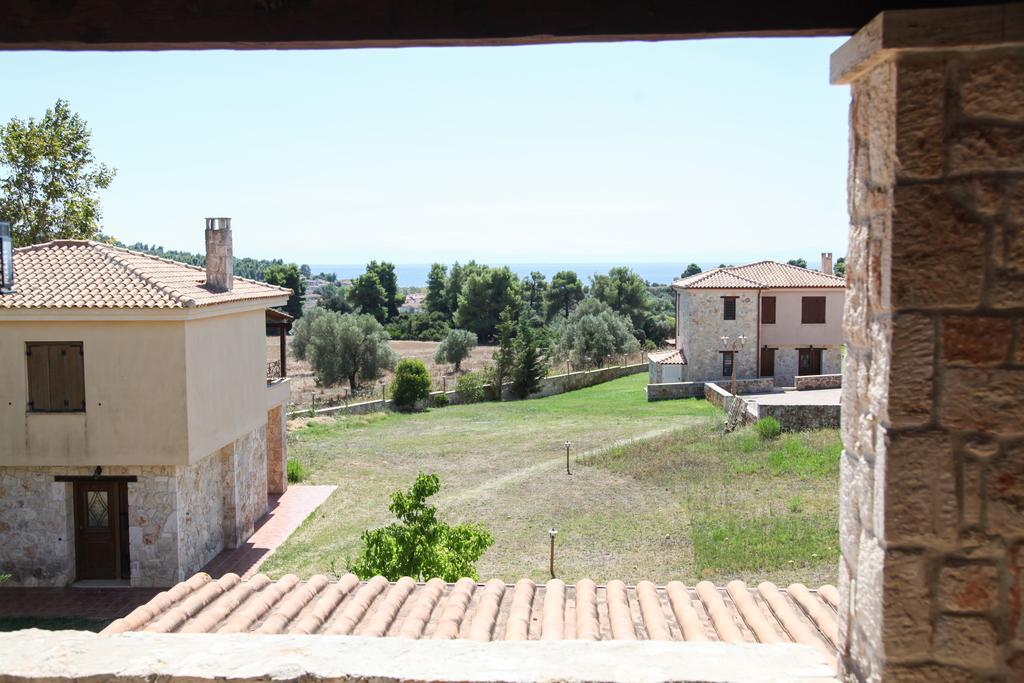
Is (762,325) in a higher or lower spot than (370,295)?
lower

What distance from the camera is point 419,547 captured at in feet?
38.3

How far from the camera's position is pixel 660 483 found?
21188 mm

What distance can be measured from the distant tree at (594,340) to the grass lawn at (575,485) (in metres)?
14.2

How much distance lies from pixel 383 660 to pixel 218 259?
628 inches

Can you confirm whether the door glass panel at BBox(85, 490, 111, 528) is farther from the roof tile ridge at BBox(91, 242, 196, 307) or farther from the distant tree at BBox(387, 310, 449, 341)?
the distant tree at BBox(387, 310, 449, 341)

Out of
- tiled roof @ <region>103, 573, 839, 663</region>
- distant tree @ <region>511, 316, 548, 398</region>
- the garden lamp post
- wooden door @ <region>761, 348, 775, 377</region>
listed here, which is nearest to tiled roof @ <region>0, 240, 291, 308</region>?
tiled roof @ <region>103, 573, 839, 663</region>

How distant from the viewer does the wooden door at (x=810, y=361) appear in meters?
35.2

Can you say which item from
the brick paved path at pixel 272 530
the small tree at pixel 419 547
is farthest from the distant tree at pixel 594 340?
the small tree at pixel 419 547

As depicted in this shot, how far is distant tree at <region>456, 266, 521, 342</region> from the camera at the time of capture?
63906 millimetres

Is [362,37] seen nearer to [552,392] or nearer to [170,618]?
[170,618]

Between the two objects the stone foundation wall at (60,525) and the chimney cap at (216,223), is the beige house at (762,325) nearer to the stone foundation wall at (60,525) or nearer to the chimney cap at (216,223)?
the chimney cap at (216,223)

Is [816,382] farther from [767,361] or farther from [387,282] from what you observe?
[387,282]

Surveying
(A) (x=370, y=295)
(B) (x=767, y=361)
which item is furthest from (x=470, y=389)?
(A) (x=370, y=295)

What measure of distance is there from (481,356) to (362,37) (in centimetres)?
5261
